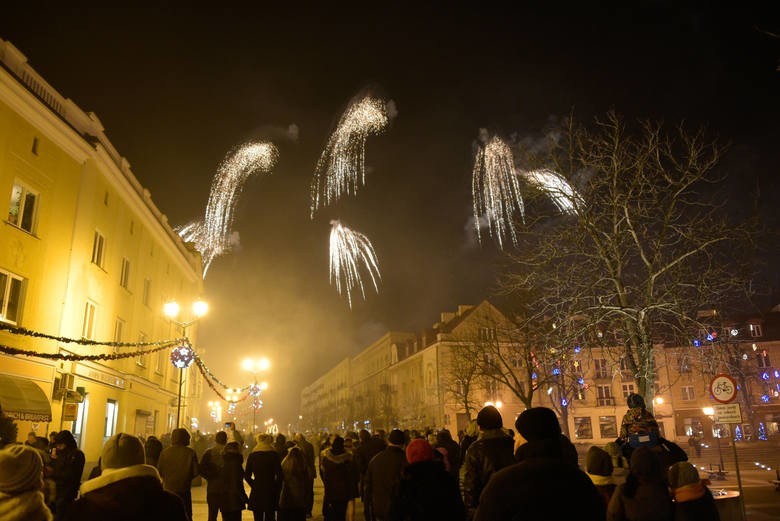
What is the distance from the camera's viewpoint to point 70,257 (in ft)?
62.4

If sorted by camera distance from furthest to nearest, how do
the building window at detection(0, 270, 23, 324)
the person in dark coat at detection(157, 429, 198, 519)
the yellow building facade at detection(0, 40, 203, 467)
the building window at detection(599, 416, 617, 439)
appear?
1. the building window at detection(599, 416, 617, 439)
2. the yellow building facade at detection(0, 40, 203, 467)
3. the building window at detection(0, 270, 23, 324)
4. the person in dark coat at detection(157, 429, 198, 519)

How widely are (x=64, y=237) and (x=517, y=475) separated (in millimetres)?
19630

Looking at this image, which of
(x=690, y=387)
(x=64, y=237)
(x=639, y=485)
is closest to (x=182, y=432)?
(x=639, y=485)

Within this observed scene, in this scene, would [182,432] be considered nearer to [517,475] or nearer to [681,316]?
[517,475]

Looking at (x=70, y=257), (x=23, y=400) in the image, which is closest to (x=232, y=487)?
(x=23, y=400)

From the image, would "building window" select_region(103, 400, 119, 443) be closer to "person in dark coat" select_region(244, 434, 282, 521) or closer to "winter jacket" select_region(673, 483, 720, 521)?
"person in dark coat" select_region(244, 434, 282, 521)

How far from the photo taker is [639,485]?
222 inches

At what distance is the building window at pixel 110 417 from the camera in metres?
23.1

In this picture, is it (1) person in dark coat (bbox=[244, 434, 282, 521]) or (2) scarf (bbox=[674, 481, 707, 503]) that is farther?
(1) person in dark coat (bbox=[244, 434, 282, 521])

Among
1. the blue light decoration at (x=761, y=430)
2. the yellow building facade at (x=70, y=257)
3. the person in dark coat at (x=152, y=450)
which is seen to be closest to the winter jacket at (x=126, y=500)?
the person in dark coat at (x=152, y=450)

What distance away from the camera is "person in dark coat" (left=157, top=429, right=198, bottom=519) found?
8.42 m

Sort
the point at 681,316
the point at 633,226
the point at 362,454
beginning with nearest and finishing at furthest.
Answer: the point at 362,454 → the point at 681,316 → the point at 633,226

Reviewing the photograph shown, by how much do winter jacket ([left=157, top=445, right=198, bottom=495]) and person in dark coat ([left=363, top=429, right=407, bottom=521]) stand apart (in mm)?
2737

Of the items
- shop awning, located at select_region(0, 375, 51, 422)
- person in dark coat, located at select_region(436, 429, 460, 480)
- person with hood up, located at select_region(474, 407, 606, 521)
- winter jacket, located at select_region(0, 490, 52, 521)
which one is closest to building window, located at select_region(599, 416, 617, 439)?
person in dark coat, located at select_region(436, 429, 460, 480)
